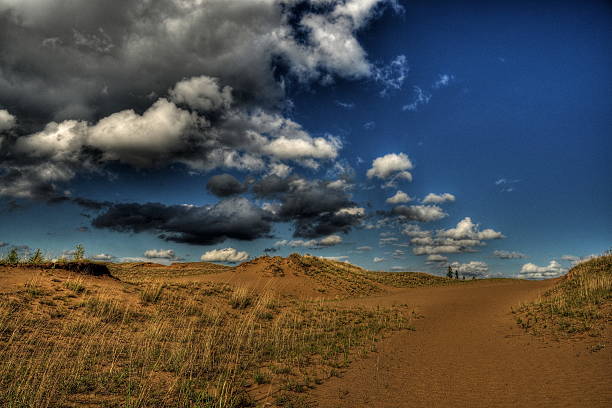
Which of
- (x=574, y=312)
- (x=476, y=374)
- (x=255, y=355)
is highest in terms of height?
(x=574, y=312)

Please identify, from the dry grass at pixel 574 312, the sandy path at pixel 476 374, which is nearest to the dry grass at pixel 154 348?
→ the sandy path at pixel 476 374

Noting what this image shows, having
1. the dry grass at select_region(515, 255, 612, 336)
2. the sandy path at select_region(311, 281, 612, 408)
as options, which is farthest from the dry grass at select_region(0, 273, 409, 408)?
the dry grass at select_region(515, 255, 612, 336)

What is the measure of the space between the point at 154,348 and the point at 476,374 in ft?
32.4

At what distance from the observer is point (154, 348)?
33.2ft

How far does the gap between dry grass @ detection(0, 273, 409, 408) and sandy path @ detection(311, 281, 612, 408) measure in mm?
1045

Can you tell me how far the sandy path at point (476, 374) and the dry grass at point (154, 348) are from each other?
3.43 ft

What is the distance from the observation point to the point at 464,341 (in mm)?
13492

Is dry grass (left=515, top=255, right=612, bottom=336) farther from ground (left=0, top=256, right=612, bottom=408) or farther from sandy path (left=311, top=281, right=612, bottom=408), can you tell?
sandy path (left=311, top=281, right=612, bottom=408)

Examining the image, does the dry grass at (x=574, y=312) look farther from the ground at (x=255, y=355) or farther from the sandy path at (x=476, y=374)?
the sandy path at (x=476, y=374)

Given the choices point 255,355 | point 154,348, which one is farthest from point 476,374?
point 154,348

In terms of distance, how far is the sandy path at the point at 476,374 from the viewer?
754 cm

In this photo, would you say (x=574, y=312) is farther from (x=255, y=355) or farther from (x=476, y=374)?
(x=255, y=355)

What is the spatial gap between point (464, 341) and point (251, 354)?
9.01m

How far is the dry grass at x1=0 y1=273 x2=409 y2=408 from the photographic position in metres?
7.05
